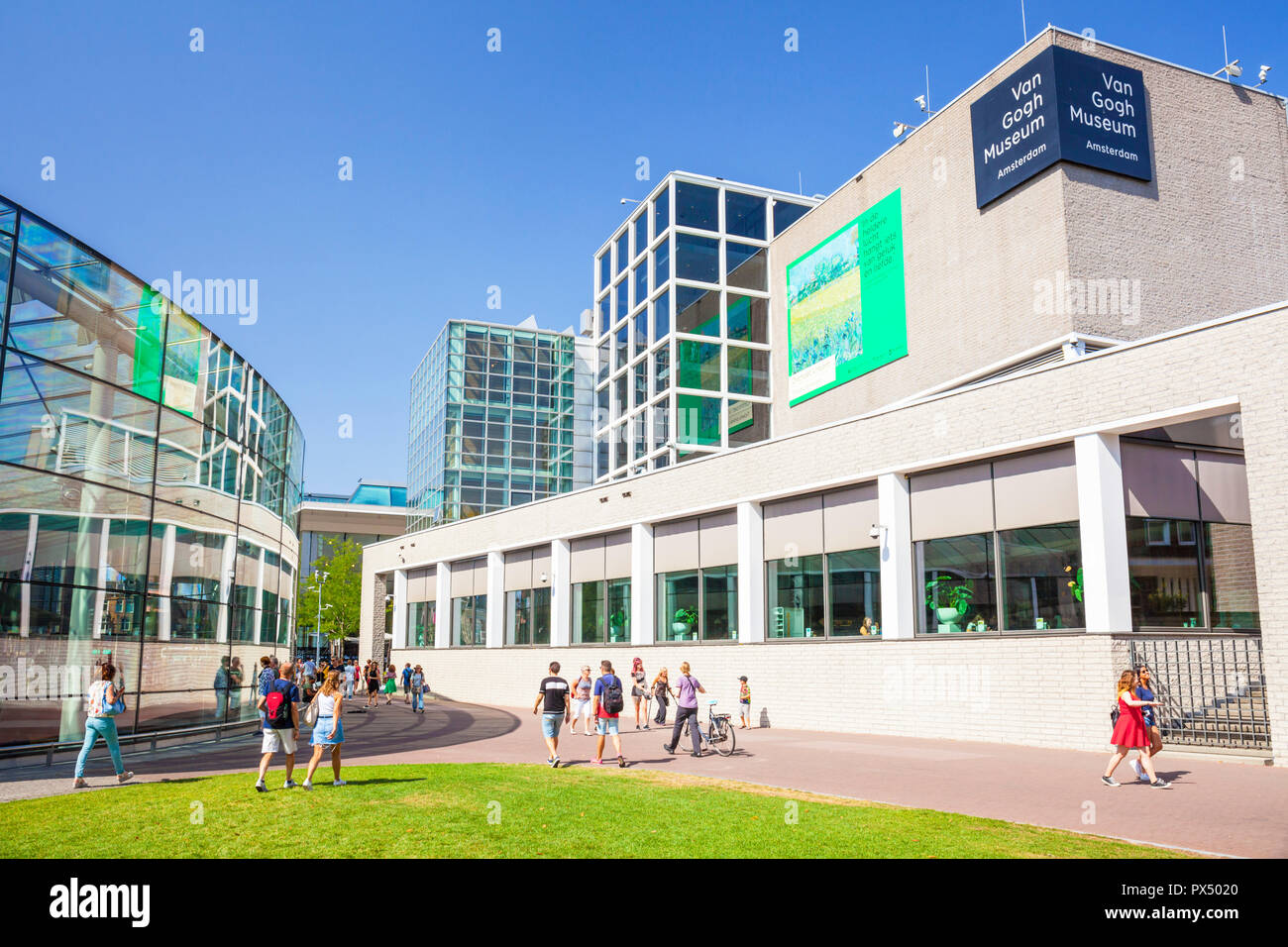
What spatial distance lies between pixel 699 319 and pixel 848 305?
1132cm

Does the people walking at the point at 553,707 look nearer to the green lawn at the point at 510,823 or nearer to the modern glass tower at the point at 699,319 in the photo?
the green lawn at the point at 510,823

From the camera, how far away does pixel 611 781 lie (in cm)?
1439

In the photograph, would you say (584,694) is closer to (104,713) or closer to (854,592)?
(854,592)

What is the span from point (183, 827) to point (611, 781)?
6114 millimetres

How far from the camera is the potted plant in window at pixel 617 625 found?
1280 inches

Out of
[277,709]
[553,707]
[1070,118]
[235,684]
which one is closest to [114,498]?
[235,684]

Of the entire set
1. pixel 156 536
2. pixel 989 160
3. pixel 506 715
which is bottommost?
pixel 506 715

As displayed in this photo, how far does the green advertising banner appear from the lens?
29734 millimetres

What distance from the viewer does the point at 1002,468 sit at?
20.6m

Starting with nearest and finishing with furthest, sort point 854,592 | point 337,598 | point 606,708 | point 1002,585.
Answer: point 606,708 → point 1002,585 → point 854,592 → point 337,598
